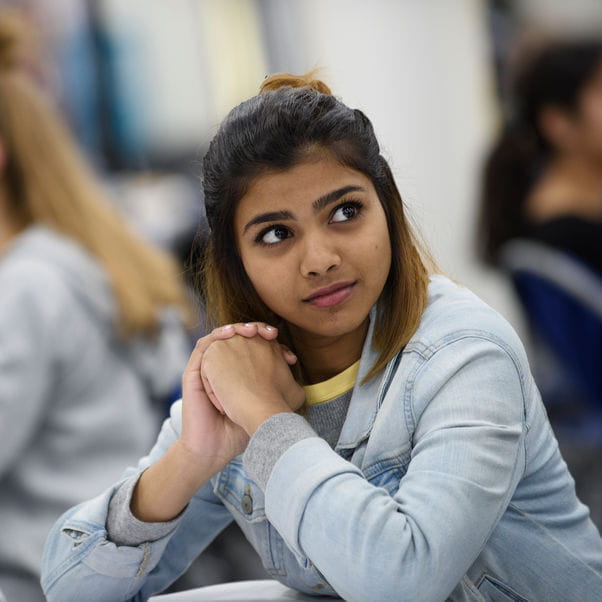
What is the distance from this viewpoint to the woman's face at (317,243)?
0.91m

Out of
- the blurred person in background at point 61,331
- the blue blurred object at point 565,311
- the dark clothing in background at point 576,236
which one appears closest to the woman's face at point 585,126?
the dark clothing in background at point 576,236

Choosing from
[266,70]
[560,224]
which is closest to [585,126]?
[560,224]

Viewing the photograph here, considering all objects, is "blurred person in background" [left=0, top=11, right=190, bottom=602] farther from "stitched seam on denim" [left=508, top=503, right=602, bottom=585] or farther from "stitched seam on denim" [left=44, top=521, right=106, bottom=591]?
"stitched seam on denim" [left=508, top=503, right=602, bottom=585]

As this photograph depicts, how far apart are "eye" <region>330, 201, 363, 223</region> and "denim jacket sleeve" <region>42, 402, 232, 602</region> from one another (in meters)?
0.30

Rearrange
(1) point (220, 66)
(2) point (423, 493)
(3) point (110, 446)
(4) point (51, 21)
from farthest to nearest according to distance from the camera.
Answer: (1) point (220, 66) < (4) point (51, 21) < (3) point (110, 446) < (2) point (423, 493)

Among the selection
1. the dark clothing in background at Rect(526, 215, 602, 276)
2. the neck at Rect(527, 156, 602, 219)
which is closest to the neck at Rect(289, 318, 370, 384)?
the dark clothing in background at Rect(526, 215, 602, 276)

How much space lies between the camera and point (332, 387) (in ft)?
3.31

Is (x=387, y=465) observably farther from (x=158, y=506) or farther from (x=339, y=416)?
(x=158, y=506)

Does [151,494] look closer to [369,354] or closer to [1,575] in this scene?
[369,354]

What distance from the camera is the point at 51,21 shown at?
189 inches

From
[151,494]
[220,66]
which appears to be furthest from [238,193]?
[220,66]

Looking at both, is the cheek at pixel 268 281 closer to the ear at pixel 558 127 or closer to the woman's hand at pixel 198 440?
the woman's hand at pixel 198 440

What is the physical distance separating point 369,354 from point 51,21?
4.24m

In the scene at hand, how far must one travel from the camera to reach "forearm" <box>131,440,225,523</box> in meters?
0.99
